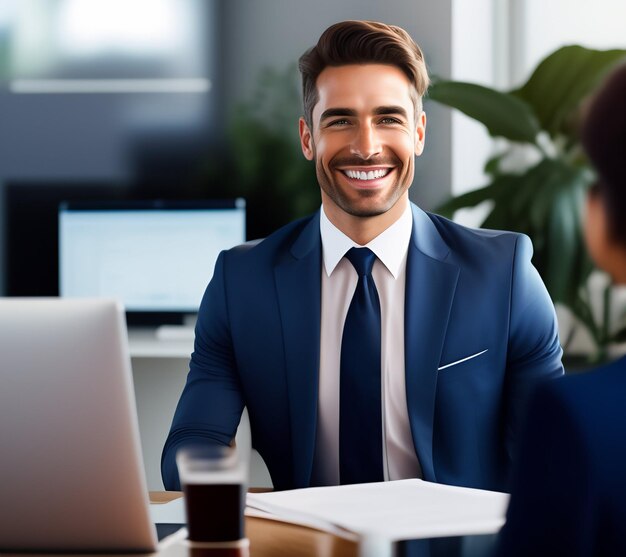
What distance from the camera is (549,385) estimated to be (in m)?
0.79

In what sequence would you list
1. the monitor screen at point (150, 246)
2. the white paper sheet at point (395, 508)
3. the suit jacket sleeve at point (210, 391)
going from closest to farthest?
the white paper sheet at point (395, 508) → the suit jacket sleeve at point (210, 391) → the monitor screen at point (150, 246)

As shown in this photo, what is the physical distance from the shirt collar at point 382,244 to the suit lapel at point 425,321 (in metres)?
0.02

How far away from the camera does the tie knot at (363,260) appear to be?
5.81 feet

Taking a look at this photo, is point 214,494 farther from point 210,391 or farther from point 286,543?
point 210,391

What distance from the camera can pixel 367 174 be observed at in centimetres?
183

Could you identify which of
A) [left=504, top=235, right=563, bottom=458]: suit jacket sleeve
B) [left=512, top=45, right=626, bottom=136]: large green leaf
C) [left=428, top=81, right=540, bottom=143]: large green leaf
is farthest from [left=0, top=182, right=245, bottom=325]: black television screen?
[left=504, top=235, right=563, bottom=458]: suit jacket sleeve

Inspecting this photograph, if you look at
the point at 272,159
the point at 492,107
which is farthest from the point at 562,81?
the point at 272,159

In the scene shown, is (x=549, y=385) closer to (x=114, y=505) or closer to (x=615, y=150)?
(x=615, y=150)

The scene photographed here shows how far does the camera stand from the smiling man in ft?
5.57

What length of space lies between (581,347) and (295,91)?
4.84ft

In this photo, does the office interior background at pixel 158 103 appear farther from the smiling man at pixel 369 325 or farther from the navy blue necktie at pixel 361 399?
the navy blue necktie at pixel 361 399

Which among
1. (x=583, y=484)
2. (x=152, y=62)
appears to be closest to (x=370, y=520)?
(x=583, y=484)

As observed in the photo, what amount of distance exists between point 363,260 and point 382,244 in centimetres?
5

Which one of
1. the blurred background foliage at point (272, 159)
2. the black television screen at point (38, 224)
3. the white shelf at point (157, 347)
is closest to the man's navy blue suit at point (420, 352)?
the white shelf at point (157, 347)
